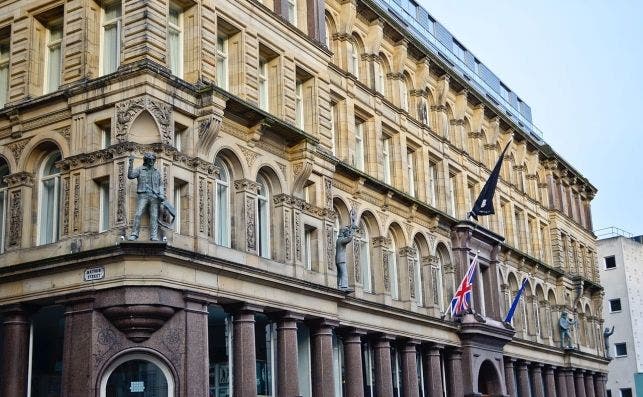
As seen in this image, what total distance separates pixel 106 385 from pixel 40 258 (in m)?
4.89

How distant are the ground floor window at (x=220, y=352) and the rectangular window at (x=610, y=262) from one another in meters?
60.9

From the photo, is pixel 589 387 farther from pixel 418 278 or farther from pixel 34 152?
pixel 34 152

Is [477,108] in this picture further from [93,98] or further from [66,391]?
[66,391]

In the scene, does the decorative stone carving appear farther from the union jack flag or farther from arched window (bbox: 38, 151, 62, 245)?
the union jack flag

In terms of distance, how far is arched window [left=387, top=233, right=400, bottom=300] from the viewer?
133 feet

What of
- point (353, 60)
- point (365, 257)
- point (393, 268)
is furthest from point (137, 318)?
point (353, 60)

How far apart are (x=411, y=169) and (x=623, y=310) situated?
4487 cm

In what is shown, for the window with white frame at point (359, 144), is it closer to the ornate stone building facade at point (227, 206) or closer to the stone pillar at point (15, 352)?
the ornate stone building facade at point (227, 206)

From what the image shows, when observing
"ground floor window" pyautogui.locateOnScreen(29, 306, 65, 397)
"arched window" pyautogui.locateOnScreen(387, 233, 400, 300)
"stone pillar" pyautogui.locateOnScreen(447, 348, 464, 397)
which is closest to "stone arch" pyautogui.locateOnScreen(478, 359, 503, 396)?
"stone pillar" pyautogui.locateOnScreen(447, 348, 464, 397)

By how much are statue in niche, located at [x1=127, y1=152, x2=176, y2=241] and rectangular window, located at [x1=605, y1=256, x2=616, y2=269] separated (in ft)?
215

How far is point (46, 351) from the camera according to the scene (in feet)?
93.7

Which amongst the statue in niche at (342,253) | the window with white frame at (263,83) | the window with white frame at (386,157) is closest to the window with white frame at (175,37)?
the window with white frame at (263,83)

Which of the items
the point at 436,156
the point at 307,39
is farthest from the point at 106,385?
the point at 436,156

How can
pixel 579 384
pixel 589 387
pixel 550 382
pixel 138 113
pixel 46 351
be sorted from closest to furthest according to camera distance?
pixel 138 113 → pixel 46 351 → pixel 550 382 → pixel 579 384 → pixel 589 387
